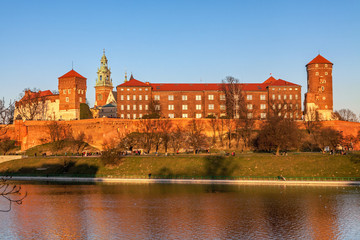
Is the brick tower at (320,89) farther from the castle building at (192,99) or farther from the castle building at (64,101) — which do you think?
the castle building at (64,101)

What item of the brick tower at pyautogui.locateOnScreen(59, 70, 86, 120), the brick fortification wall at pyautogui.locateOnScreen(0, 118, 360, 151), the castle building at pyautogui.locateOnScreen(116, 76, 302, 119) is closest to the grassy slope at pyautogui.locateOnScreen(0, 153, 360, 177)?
the brick fortification wall at pyautogui.locateOnScreen(0, 118, 360, 151)

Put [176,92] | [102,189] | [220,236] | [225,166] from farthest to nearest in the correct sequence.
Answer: [176,92] < [225,166] < [102,189] < [220,236]

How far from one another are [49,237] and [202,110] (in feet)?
209

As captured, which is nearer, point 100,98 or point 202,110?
point 202,110

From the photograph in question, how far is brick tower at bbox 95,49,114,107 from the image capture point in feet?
422

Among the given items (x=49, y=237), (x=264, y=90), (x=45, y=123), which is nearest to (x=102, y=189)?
(x=49, y=237)

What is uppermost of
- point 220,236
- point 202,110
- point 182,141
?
point 202,110

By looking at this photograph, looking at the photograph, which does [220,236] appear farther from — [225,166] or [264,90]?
[264,90]

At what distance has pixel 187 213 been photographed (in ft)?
103

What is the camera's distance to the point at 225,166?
53031 millimetres

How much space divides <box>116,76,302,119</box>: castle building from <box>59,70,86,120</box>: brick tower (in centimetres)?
900

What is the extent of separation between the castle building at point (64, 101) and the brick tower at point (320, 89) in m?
48.6

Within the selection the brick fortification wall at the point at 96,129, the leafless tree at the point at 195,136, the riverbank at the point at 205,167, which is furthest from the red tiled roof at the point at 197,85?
the riverbank at the point at 205,167

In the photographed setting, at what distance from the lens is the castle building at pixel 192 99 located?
3332 inches
